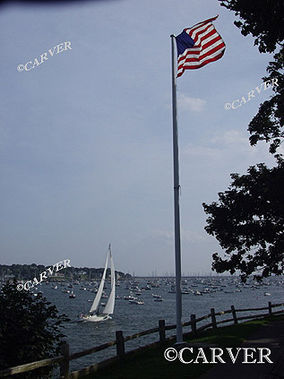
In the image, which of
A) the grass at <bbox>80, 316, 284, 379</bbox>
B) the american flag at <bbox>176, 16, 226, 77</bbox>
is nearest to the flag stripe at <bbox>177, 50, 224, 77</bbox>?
the american flag at <bbox>176, 16, 226, 77</bbox>

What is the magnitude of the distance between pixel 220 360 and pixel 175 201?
19.0 feet

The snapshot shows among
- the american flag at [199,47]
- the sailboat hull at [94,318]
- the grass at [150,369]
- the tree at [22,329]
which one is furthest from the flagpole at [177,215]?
the sailboat hull at [94,318]

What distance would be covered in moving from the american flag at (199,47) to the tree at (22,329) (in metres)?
10.1

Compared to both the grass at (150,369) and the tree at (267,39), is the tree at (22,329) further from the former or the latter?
the tree at (267,39)

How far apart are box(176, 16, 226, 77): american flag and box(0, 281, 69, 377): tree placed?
33.2 feet

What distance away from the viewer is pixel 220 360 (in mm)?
13641

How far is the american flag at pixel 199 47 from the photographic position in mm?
17031

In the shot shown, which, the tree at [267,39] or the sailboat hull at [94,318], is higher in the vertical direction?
the tree at [267,39]

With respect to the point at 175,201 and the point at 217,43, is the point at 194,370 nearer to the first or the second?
the point at 175,201

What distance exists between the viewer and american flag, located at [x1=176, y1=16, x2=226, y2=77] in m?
17.0

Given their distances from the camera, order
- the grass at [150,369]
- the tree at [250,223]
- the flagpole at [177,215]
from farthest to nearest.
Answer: the tree at [250,223] < the flagpole at [177,215] < the grass at [150,369]

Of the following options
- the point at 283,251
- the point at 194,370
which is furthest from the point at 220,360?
the point at 283,251

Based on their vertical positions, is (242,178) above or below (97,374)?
above

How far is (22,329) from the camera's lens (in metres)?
12.4
